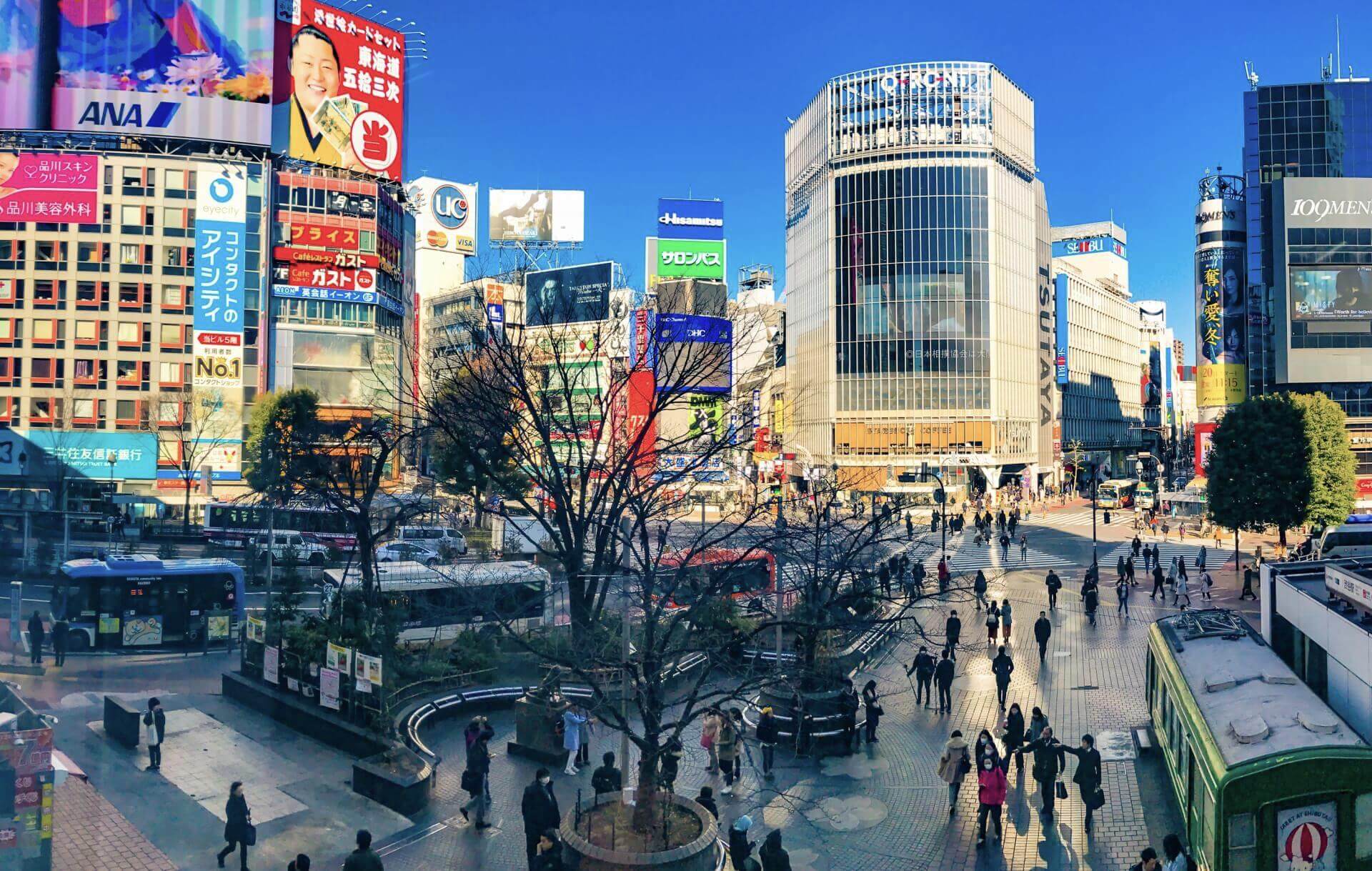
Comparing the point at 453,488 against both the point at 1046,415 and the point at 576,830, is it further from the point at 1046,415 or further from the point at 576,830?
the point at 1046,415

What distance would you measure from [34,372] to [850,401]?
59.7m

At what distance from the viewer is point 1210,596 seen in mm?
32969

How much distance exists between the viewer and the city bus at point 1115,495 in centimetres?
6922

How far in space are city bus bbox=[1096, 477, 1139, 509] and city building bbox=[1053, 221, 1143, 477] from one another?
16.9 m

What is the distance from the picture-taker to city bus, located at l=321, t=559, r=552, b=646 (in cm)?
2166

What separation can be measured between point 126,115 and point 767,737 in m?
60.5

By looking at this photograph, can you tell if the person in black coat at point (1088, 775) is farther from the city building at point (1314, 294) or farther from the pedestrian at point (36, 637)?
the city building at point (1314, 294)

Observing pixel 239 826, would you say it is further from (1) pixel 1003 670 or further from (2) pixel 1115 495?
(2) pixel 1115 495

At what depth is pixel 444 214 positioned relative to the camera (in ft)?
392

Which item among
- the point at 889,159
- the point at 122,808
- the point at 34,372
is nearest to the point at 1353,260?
the point at 889,159

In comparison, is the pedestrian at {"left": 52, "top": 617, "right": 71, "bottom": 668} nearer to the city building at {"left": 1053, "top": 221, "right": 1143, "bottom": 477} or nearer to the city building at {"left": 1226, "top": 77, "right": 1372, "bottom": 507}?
the city building at {"left": 1226, "top": 77, "right": 1372, "bottom": 507}

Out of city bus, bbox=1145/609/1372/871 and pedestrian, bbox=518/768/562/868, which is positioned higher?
city bus, bbox=1145/609/1372/871

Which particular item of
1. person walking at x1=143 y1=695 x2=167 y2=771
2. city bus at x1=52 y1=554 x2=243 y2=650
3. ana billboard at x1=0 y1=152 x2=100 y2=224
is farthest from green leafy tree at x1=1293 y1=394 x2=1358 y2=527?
ana billboard at x1=0 y1=152 x2=100 y2=224

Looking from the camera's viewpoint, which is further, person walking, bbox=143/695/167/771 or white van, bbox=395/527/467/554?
white van, bbox=395/527/467/554
